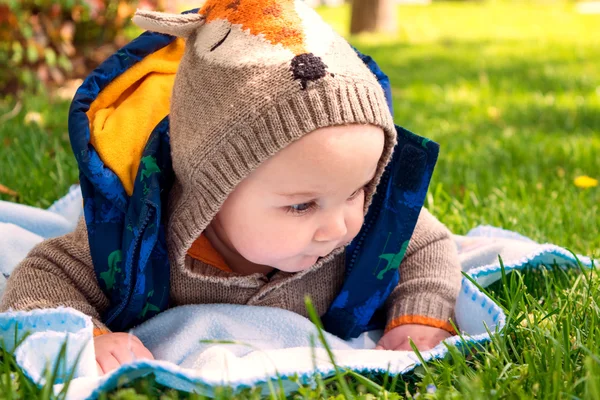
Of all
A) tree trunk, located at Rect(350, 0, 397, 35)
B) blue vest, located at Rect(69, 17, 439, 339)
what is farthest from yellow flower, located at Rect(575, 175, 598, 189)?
tree trunk, located at Rect(350, 0, 397, 35)

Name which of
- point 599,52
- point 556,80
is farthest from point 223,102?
point 599,52

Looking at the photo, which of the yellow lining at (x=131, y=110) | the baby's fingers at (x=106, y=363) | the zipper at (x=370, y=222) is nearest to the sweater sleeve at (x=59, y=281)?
the baby's fingers at (x=106, y=363)

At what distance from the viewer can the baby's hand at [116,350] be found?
1.74 metres

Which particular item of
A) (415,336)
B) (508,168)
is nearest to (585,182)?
(508,168)

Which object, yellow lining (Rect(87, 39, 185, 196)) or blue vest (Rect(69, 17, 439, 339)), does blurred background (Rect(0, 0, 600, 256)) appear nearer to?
blue vest (Rect(69, 17, 439, 339))

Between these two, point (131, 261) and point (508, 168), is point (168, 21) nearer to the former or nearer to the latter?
point (131, 261)

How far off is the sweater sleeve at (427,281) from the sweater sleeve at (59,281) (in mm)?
777

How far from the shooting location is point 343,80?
171cm

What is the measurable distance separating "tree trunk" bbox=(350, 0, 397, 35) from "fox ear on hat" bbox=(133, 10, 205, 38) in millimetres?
8086

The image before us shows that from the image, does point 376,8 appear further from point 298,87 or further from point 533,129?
point 298,87

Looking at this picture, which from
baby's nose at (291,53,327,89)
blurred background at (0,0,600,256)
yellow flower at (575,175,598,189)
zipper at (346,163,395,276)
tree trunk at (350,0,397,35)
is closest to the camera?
baby's nose at (291,53,327,89)

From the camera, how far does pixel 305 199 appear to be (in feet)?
5.64

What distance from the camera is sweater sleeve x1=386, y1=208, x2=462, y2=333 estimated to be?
2.06 meters

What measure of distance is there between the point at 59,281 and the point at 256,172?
59 centimetres
